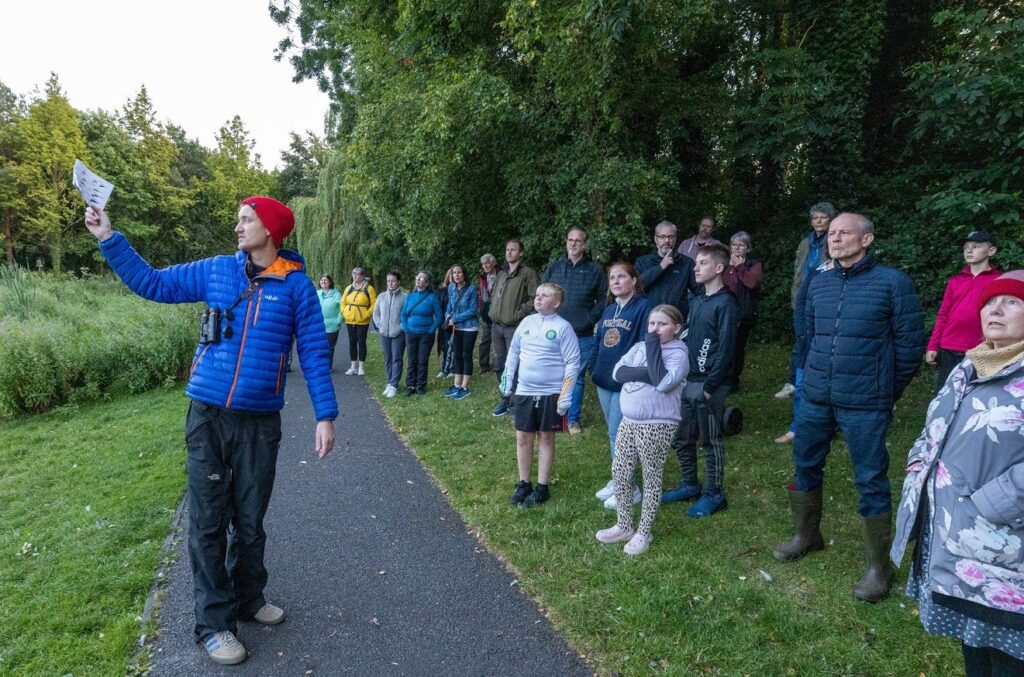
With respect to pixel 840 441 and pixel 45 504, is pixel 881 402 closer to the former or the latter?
pixel 840 441

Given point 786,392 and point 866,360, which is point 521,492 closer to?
point 866,360

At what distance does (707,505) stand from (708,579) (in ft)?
3.53

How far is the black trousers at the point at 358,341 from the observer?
11.7m

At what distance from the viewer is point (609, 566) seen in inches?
155

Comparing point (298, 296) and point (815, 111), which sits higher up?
point (815, 111)

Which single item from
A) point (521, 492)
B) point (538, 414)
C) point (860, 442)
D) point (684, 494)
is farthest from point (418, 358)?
point (860, 442)

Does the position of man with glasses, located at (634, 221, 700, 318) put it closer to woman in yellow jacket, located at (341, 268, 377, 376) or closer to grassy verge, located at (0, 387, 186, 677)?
grassy verge, located at (0, 387, 186, 677)

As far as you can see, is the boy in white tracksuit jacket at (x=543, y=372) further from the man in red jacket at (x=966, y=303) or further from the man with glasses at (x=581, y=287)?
the man in red jacket at (x=966, y=303)

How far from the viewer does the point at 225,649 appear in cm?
310

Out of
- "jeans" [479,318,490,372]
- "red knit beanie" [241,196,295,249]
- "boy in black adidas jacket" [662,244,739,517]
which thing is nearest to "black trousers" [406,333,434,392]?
"jeans" [479,318,490,372]

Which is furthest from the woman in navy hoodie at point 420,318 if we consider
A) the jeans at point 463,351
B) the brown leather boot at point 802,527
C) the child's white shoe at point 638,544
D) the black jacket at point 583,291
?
the brown leather boot at point 802,527

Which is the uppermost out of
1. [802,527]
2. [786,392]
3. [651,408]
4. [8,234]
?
[8,234]

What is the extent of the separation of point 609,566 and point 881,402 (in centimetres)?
188

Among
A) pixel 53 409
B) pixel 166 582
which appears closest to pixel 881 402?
pixel 166 582
